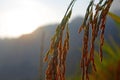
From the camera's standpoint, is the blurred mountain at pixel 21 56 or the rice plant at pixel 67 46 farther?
the blurred mountain at pixel 21 56

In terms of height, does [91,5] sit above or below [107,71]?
above

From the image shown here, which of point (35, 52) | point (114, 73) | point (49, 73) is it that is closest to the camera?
point (49, 73)

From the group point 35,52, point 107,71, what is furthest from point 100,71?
point 35,52

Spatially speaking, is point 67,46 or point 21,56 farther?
point 21,56

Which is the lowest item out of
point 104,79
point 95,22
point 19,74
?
point 19,74

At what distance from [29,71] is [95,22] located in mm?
54411

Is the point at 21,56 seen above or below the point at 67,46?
below

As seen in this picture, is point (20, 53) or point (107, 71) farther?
point (20, 53)

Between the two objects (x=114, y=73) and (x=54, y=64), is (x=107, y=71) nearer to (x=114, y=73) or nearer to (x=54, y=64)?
(x=114, y=73)

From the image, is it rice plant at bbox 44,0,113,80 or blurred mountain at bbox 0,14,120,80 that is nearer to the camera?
rice plant at bbox 44,0,113,80

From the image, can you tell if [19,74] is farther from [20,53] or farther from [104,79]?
[104,79]

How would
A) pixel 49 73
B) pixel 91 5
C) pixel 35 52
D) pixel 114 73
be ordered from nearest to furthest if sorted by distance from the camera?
Answer: pixel 49 73
pixel 91 5
pixel 114 73
pixel 35 52

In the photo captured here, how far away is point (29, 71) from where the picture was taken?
5544 centimetres

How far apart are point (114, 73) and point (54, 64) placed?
113 centimetres
